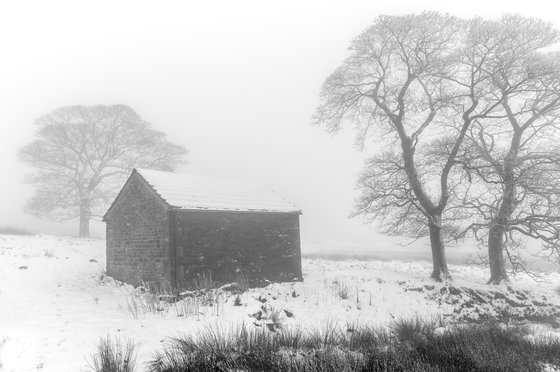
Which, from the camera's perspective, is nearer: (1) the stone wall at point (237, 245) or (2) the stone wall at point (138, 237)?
(1) the stone wall at point (237, 245)

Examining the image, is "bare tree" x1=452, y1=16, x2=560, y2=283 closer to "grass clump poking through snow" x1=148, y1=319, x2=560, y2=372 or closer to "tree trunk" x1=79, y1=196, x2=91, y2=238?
"grass clump poking through snow" x1=148, y1=319, x2=560, y2=372

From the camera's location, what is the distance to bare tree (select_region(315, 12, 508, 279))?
54.0 ft

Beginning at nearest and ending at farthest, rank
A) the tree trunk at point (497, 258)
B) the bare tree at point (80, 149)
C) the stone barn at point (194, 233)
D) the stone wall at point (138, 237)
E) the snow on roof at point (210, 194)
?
the stone barn at point (194, 233) → the stone wall at point (138, 237) → the snow on roof at point (210, 194) → the tree trunk at point (497, 258) → the bare tree at point (80, 149)

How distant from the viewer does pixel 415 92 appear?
18.9 meters

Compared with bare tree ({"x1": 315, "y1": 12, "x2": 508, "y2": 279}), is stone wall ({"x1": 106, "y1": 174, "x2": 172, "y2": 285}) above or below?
below

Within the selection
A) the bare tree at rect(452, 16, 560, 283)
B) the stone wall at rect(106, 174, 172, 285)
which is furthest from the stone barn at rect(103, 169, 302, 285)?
the bare tree at rect(452, 16, 560, 283)

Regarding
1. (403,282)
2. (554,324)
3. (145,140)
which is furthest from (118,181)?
(554,324)

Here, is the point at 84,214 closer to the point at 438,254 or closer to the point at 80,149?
the point at 80,149

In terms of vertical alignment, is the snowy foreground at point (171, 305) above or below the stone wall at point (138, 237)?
below

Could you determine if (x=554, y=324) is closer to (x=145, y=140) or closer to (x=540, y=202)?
(x=540, y=202)

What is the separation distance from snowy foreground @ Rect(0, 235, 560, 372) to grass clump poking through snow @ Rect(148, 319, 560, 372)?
1644 millimetres

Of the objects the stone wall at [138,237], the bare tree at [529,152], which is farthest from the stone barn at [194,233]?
the bare tree at [529,152]

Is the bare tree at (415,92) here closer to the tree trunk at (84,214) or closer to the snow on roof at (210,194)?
the snow on roof at (210,194)

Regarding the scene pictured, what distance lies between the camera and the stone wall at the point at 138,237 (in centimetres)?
1456
